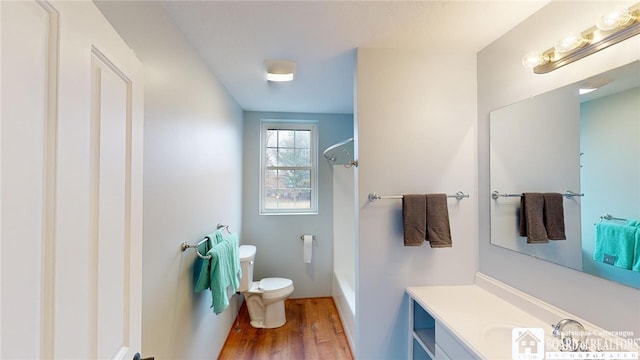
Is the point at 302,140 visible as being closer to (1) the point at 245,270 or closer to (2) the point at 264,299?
(1) the point at 245,270

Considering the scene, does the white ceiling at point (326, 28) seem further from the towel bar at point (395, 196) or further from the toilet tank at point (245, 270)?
the toilet tank at point (245, 270)

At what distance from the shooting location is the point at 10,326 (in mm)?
412

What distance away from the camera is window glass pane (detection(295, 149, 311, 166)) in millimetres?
3422

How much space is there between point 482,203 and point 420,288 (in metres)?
0.68

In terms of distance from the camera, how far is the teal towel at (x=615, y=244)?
959mm

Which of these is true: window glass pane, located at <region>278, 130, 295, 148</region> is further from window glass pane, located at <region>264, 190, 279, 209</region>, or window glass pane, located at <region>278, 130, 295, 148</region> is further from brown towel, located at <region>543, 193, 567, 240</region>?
brown towel, located at <region>543, 193, 567, 240</region>

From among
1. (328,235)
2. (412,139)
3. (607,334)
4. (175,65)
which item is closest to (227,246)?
(175,65)

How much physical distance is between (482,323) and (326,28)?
5.62ft

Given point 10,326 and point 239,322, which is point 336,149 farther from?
point 10,326

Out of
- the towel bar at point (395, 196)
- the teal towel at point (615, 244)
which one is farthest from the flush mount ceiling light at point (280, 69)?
the teal towel at point (615, 244)

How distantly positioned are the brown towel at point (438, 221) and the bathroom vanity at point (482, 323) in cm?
32

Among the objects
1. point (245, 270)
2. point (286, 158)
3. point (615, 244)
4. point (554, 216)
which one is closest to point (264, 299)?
point (245, 270)

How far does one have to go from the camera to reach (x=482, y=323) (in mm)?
1259

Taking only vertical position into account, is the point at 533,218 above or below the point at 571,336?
above
